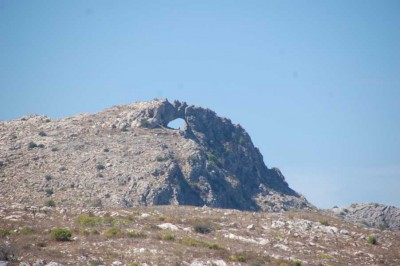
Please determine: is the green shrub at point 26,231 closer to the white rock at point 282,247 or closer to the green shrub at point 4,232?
the green shrub at point 4,232

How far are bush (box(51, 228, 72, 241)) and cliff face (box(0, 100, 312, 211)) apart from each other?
1121 inches

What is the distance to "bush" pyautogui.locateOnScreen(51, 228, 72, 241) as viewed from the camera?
2826 cm

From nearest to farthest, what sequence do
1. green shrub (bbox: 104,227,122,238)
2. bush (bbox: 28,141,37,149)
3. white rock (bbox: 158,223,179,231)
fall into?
green shrub (bbox: 104,227,122,238) < white rock (bbox: 158,223,179,231) < bush (bbox: 28,141,37,149)

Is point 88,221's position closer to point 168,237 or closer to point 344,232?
point 168,237

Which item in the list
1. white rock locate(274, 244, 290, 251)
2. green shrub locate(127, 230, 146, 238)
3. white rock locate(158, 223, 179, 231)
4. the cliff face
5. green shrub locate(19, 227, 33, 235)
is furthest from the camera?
the cliff face

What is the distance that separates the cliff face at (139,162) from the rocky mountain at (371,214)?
7.44 meters

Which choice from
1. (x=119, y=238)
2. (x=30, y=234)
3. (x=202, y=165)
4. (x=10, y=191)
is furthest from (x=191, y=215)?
(x=202, y=165)

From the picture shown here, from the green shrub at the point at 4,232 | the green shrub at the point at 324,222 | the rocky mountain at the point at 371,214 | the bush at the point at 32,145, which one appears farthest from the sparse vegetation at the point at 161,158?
the green shrub at the point at 4,232

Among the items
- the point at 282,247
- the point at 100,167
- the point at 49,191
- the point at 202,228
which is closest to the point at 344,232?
the point at 282,247

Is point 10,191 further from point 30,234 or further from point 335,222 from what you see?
point 335,222

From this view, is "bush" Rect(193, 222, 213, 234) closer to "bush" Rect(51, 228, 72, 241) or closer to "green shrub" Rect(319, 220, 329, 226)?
"bush" Rect(51, 228, 72, 241)

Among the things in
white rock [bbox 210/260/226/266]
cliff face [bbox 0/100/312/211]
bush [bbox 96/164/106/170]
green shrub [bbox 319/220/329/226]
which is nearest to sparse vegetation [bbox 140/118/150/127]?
cliff face [bbox 0/100/312/211]

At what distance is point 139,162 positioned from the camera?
7344 cm

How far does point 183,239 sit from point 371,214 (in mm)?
60491
